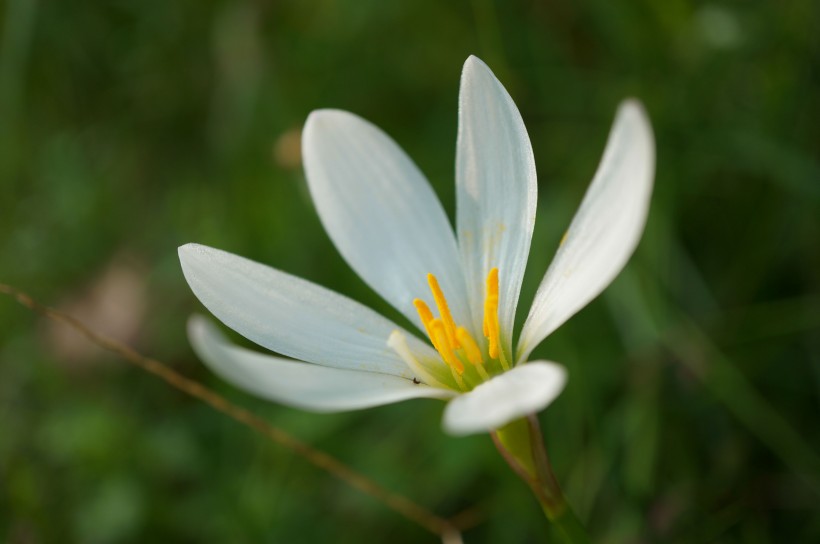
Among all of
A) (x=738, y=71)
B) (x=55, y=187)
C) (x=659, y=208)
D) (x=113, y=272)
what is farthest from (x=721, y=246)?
(x=55, y=187)

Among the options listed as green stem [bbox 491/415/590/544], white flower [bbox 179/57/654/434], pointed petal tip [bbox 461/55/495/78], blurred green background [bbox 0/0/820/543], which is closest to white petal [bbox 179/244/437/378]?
white flower [bbox 179/57/654/434]

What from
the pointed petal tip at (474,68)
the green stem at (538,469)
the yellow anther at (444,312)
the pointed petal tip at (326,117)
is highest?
the pointed petal tip at (474,68)

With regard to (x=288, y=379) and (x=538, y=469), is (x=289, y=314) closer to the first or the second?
(x=288, y=379)

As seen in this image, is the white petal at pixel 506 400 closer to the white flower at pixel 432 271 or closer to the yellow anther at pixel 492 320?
the white flower at pixel 432 271

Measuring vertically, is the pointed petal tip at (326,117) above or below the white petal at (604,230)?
above

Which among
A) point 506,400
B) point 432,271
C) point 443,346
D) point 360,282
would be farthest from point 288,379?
point 360,282

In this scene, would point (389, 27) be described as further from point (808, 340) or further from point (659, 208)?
point (808, 340)

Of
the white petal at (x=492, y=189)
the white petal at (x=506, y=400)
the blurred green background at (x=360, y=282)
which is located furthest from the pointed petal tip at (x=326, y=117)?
the blurred green background at (x=360, y=282)

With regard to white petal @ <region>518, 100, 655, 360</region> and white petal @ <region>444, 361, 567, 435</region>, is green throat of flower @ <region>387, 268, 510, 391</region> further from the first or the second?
white petal @ <region>444, 361, 567, 435</region>
